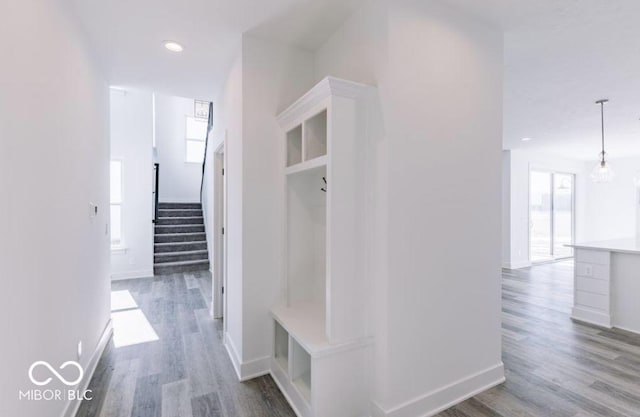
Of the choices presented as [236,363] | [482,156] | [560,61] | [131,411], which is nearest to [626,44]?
[560,61]

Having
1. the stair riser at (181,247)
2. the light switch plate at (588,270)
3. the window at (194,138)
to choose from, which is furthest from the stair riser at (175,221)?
the light switch plate at (588,270)

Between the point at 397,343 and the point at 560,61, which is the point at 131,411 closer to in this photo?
the point at 397,343

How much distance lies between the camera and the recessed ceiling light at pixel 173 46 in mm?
2584

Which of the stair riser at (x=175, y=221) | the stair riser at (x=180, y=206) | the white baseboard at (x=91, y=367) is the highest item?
the stair riser at (x=180, y=206)

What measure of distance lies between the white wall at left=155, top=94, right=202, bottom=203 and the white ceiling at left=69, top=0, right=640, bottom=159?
511 centimetres

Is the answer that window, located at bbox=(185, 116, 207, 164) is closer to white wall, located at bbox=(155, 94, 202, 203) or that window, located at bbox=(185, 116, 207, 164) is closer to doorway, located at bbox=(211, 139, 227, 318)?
white wall, located at bbox=(155, 94, 202, 203)

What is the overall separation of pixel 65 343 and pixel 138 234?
424cm

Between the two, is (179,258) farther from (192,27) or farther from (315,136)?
(315,136)

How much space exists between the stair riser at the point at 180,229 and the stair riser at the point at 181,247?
1.60 feet

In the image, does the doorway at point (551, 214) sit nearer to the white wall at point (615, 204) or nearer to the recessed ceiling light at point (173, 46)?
the white wall at point (615, 204)

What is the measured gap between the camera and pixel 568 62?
112 inches

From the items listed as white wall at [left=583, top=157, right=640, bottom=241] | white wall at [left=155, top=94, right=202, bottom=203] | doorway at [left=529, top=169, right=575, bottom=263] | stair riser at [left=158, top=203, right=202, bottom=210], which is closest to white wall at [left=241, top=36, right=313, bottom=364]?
stair riser at [left=158, top=203, right=202, bottom=210]

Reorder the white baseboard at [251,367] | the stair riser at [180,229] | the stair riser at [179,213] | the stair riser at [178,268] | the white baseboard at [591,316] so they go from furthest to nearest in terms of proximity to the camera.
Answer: the stair riser at [179,213] < the stair riser at [180,229] < the stair riser at [178,268] < the white baseboard at [591,316] < the white baseboard at [251,367]

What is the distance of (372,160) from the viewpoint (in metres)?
1.97
